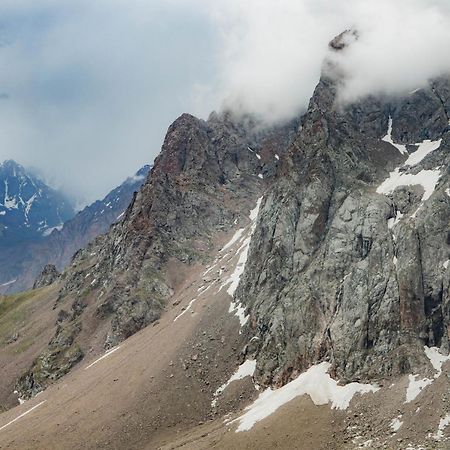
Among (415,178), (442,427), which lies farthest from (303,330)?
(415,178)

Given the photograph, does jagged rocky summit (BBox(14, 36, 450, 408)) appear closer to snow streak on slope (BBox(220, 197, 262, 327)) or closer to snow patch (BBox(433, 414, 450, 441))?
snow streak on slope (BBox(220, 197, 262, 327))

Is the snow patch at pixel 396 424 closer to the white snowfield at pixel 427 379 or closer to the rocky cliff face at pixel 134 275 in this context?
the white snowfield at pixel 427 379

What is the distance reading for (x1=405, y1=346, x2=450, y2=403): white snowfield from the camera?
227 feet

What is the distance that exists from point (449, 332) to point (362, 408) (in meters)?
17.0

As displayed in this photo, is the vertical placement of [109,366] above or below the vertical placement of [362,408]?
above

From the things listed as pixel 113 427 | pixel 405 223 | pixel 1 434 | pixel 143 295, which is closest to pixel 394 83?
pixel 405 223

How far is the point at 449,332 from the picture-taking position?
247ft

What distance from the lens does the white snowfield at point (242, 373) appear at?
297 feet

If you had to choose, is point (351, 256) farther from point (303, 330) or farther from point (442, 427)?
point (442, 427)

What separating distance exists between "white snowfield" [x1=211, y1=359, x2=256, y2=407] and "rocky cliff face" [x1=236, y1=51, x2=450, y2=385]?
2.39m

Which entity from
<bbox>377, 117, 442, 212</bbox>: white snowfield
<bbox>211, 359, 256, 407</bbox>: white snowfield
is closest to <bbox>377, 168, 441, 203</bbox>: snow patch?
<bbox>377, 117, 442, 212</bbox>: white snowfield

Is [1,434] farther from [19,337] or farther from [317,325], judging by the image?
[19,337]

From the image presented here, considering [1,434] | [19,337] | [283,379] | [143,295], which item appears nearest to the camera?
[283,379]

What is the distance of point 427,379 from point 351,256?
28174 millimetres
